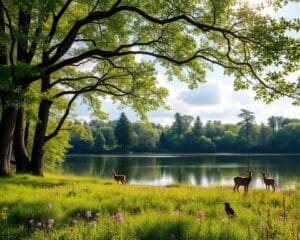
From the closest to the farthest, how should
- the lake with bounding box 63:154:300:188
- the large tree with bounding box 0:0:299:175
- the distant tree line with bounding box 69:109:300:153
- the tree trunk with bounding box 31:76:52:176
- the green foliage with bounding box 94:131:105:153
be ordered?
the large tree with bounding box 0:0:299:175
the tree trunk with bounding box 31:76:52:176
the lake with bounding box 63:154:300:188
the distant tree line with bounding box 69:109:300:153
the green foliage with bounding box 94:131:105:153

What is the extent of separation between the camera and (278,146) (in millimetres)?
150625

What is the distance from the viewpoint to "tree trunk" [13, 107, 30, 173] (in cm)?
2241

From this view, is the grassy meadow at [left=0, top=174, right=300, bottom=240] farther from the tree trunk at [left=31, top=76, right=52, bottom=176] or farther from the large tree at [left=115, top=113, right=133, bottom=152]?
the large tree at [left=115, top=113, right=133, bottom=152]

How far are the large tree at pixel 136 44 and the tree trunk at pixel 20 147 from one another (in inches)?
2.1

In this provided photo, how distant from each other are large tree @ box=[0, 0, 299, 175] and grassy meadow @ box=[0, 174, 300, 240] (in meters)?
4.70

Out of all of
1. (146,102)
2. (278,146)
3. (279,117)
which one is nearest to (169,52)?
(146,102)

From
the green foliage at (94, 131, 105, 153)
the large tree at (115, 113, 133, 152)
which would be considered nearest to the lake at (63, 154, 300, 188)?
the large tree at (115, 113, 133, 152)

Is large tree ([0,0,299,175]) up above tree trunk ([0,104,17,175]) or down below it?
above

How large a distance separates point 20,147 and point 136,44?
8.57m

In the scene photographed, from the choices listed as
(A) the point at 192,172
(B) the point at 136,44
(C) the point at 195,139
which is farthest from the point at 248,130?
(B) the point at 136,44

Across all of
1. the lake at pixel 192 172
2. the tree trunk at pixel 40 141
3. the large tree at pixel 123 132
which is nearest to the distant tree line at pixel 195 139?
the large tree at pixel 123 132

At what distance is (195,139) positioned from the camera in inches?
6604

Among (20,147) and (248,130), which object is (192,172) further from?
(248,130)

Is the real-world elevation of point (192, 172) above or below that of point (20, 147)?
below
